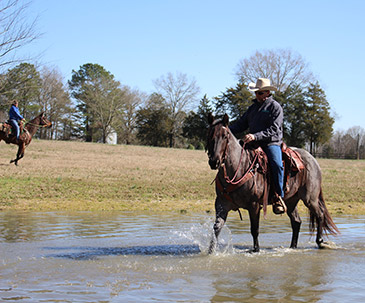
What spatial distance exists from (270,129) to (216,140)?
4.82ft

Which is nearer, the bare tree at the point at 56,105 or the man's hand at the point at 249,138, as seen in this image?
the man's hand at the point at 249,138

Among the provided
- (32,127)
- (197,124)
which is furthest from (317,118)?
(32,127)

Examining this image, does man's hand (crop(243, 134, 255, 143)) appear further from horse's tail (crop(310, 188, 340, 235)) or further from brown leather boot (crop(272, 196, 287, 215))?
horse's tail (crop(310, 188, 340, 235))

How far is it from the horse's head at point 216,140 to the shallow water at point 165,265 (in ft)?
5.45

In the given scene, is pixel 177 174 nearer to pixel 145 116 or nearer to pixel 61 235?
pixel 61 235

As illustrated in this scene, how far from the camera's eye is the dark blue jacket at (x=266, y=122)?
8211 mm

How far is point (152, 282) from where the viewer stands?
20.4ft

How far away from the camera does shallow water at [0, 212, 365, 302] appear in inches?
222

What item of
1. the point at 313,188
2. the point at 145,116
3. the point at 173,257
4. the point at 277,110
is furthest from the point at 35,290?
the point at 145,116

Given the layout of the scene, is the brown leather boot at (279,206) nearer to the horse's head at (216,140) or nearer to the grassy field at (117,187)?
the horse's head at (216,140)

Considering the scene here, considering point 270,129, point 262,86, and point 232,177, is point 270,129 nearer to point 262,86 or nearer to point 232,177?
point 262,86

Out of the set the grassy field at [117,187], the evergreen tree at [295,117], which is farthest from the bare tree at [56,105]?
the grassy field at [117,187]

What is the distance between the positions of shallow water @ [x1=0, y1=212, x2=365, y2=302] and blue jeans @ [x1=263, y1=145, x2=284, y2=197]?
3.98 feet

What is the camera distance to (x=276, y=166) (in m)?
8.31
